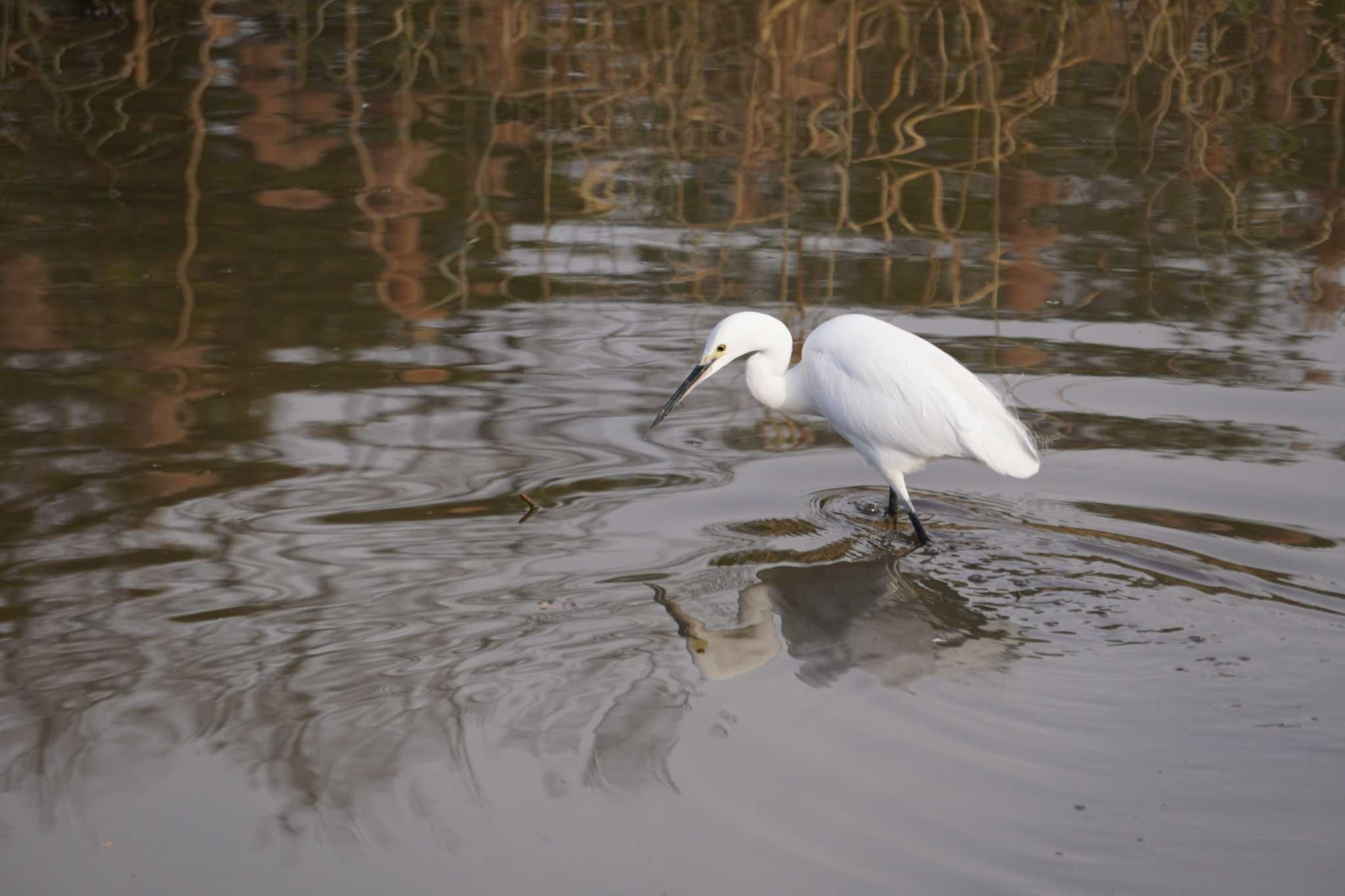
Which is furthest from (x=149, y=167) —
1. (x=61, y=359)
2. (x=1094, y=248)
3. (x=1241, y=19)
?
(x=1241, y=19)

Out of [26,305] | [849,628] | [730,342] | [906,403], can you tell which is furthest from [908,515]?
[26,305]

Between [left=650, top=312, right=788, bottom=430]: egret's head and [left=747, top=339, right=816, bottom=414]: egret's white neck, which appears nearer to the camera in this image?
[left=650, top=312, right=788, bottom=430]: egret's head

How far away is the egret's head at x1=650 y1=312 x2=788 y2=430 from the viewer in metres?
5.05

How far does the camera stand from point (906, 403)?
4816 mm

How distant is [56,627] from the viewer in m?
4.03

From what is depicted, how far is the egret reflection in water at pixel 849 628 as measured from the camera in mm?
4121

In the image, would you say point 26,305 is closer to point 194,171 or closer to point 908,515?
point 194,171

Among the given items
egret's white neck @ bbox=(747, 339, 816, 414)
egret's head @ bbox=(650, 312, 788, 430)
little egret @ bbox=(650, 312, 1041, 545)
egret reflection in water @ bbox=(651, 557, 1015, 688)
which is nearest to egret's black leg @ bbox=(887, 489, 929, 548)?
little egret @ bbox=(650, 312, 1041, 545)

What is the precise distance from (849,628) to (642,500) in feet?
3.26

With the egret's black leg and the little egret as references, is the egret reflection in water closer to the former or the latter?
the egret's black leg

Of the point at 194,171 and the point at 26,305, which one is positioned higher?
the point at 194,171

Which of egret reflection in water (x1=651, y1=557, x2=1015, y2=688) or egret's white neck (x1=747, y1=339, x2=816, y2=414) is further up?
egret's white neck (x1=747, y1=339, x2=816, y2=414)

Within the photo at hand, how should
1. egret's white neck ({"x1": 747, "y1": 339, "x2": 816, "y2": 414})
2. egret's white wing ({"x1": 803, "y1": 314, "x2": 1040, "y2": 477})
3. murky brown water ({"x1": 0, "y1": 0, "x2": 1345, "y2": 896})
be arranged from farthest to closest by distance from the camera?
egret's white neck ({"x1": 747, "y1": 339, "x2": 816, "y2": 414}), egret's white wing ({"x1": 803, "y1": 314, "x2": 1040, "y2": 477}), murky brown water ({"x1": 0, "y1": 0, "x2": 1345, "y2": 896})

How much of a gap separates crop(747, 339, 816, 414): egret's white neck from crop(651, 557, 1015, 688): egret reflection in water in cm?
77
